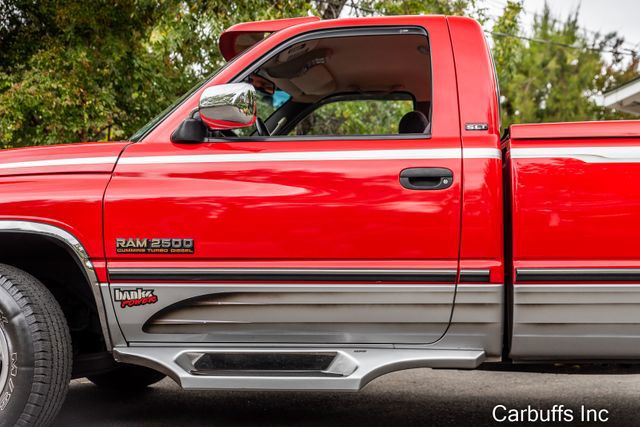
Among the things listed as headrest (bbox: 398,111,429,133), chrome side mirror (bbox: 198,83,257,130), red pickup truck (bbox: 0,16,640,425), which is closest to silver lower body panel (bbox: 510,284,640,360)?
red pickup truck (bbox: 0,16,640,425)

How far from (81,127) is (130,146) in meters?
6.23

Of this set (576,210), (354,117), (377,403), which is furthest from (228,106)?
(354,117)

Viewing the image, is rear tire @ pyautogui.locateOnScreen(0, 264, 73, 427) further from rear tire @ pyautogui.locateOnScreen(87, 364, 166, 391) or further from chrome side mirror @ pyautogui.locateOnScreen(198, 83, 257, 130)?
rear tire @ pyautogui.locateOnScreen(87, 364, 166, 391)

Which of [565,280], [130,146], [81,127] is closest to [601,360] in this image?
[565,280]

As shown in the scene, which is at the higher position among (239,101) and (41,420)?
(239,101)

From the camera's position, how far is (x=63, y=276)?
3.74 m

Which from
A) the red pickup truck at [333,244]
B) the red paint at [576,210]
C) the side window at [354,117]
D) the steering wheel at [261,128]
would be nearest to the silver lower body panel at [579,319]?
the red pickup truck at [333,244]

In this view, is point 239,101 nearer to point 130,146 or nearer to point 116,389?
point 130,146

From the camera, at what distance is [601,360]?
3318 millimetres

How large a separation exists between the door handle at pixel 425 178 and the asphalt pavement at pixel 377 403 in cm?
114

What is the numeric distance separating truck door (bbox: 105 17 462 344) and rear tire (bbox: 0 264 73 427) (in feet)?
0.96

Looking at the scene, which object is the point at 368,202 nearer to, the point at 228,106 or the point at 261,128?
the point at 228,106

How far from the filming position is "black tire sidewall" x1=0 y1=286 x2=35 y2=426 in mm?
3273

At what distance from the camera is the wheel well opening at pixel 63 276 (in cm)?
355
